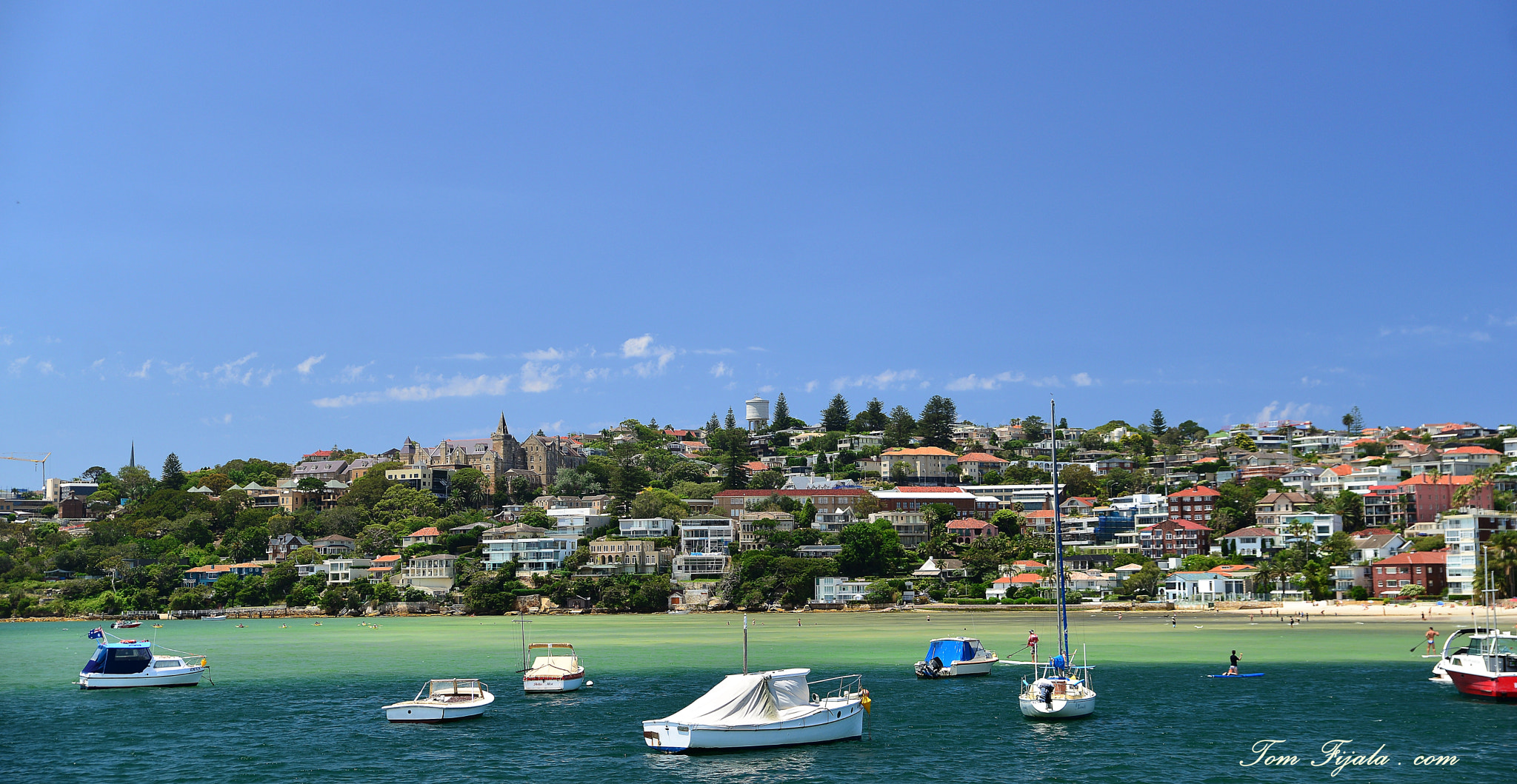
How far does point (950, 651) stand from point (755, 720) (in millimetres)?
19367

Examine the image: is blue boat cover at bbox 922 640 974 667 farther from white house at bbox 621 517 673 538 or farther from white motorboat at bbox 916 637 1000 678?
white house at bbox 621 517 673 538

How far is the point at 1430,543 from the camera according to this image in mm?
96438

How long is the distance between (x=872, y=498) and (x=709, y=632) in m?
61.8

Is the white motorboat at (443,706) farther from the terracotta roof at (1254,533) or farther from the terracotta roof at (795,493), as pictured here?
the terracotta roof at (795,493)

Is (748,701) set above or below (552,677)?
above

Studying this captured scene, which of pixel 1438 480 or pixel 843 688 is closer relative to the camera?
pixel 843 688

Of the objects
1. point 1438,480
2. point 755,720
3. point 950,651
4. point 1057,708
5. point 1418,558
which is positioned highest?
point 1438,480

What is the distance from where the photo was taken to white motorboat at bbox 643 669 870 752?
3059 cm

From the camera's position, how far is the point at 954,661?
4809cm

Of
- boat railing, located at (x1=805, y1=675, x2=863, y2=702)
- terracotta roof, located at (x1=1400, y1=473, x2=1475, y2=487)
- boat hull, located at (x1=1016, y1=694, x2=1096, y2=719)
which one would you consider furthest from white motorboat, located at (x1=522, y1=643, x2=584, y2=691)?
terracotta roof, located at (x1=1400, y1=473, x2=1475, y2=487)

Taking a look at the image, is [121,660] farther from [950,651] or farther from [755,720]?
[950,651]

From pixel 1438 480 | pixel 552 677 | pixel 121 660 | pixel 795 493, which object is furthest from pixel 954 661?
pixel 1438 480

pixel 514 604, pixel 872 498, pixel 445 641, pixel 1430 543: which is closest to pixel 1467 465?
pixel 1430 543

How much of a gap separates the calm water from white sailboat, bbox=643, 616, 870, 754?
454mm
